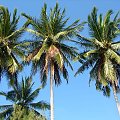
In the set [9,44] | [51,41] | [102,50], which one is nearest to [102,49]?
[102,50]

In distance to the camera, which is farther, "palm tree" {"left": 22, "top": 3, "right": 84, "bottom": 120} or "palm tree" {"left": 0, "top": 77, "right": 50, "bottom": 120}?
"palm tree" {"left": 0, "top": 77, "right": 50, "bottom": 120}

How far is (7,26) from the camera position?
3394 centimetres

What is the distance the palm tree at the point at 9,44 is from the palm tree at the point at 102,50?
19.1ft

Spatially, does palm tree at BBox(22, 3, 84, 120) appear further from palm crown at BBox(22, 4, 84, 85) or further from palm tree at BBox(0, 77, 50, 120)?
palm tree at BBox(0, 77, 50, 120)

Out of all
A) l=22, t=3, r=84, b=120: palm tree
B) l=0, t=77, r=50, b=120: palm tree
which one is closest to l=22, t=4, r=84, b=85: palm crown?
l=22, t=3, r=84, b=120: palm tree

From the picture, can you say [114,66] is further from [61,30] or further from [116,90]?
[61,30]

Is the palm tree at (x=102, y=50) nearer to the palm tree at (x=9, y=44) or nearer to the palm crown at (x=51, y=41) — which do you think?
the palm crown at (x=51, y=41)

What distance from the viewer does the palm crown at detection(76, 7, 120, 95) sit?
110ft

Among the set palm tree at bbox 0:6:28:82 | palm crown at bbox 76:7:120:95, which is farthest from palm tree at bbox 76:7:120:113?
palm tree at bbox 0:6:28:82

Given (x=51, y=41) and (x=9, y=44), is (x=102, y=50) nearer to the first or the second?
(x=51, y=41)

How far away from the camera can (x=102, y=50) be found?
34500 millimetres

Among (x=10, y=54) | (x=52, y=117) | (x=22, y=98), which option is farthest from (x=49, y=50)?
(x=22, y=98)

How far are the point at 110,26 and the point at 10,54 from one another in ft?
33.0

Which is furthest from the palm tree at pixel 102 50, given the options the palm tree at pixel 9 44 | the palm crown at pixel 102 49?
the palm tree at pixel 9 44
